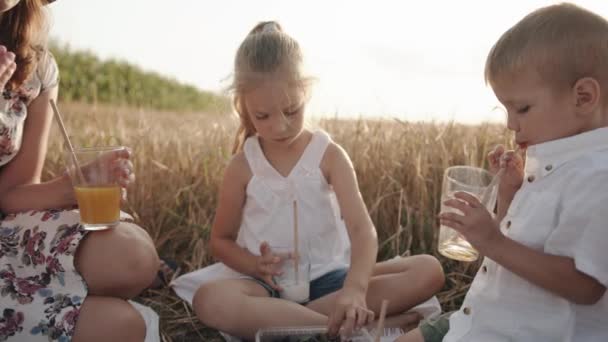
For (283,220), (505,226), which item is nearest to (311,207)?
(283,220)

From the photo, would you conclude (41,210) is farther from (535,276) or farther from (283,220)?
(535,276)

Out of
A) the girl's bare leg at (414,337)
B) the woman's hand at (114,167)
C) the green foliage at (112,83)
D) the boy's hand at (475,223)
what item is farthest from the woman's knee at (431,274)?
the green foliage at (112,83)

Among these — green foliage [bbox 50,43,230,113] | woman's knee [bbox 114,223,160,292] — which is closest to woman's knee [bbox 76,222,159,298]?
woman's knee [bbox 114,223,160,292]

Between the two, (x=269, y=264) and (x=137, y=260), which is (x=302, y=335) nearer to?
(x=269, y=264)

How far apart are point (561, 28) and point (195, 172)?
228cm

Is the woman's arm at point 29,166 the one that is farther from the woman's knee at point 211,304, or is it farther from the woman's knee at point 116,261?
the woman's knee at point 211,304

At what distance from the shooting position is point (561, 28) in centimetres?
175

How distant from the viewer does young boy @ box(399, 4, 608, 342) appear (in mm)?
1701

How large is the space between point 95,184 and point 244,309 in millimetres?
628

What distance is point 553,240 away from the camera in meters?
1.73

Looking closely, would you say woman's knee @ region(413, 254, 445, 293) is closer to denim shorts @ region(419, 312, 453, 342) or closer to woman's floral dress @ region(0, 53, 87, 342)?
denim shorts @ region(419, 312, 453, 342)

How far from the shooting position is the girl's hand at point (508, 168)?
2020 millimetres

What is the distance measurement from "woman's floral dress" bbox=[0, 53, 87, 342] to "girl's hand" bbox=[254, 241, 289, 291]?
579 millimetres

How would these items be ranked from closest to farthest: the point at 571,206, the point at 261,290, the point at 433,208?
1. the point at 571,206
2. the point at 261,290
3. the point at 433,208
